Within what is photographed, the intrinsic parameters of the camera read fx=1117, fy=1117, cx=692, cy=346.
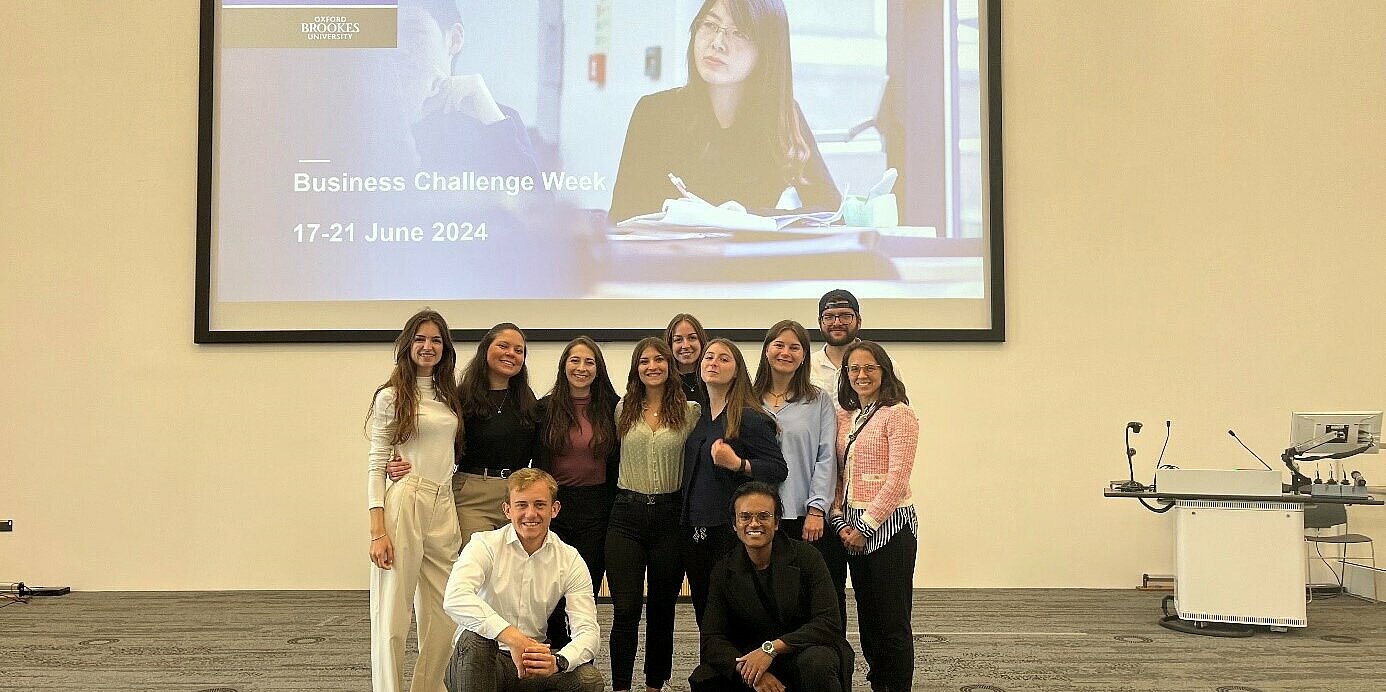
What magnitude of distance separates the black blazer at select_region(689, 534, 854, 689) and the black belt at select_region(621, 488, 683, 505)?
267mm

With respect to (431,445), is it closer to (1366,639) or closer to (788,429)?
(788,429)

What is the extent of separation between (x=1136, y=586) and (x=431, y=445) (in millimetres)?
4348

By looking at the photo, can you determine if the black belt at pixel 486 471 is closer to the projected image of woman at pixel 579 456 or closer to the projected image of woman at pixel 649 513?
the projected image of woman at pixel 579 456

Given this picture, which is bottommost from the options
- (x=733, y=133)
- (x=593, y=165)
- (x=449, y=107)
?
(x=593, y=165)

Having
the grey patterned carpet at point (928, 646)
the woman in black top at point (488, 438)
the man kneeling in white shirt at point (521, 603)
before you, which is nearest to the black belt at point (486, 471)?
the woman in black top at point (488, 438)

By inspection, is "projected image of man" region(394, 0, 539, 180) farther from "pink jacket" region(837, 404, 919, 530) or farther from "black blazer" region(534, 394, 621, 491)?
"pink jacket" region(837, 404, 919, 530)

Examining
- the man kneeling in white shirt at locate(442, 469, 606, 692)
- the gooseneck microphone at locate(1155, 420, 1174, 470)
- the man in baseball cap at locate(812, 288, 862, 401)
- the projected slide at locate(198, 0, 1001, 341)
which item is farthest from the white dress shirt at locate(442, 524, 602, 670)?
the gooseneck microphone at locate(1155, 420, 1174, 470)

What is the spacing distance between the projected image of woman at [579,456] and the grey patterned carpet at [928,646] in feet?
2.44

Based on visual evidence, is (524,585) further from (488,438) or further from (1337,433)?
(1337,433)

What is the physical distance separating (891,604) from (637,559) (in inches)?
31.4

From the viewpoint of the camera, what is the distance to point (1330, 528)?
6.16 m

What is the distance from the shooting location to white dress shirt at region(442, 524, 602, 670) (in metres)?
3.01

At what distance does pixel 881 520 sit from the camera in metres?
3.43

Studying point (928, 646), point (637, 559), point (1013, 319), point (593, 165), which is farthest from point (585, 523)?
point (1013, 319)
